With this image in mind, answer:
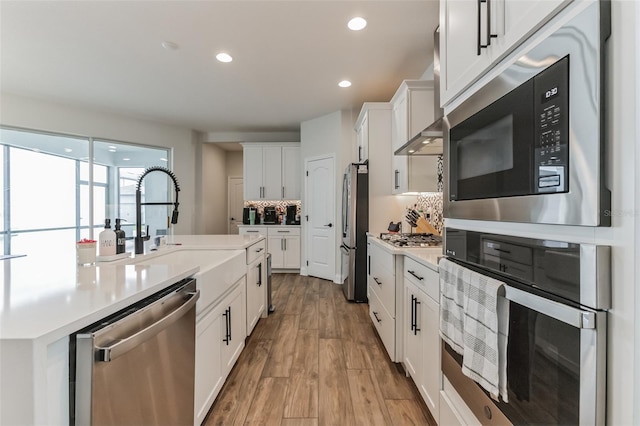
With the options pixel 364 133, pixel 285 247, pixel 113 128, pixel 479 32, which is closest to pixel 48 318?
pixel 479 32

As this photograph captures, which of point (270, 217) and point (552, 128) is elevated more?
point (552, 128)

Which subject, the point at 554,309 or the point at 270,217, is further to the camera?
the point at 270,217

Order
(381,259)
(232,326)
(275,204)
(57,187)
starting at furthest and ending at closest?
(275,204) < (57,187) < (381,259) < (232,326)

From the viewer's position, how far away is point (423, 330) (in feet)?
5.06

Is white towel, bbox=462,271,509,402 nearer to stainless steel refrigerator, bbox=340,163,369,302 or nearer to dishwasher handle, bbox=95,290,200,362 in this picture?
dishwasher handle, bbox=95,290,200,362

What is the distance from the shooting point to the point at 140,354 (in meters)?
0.90

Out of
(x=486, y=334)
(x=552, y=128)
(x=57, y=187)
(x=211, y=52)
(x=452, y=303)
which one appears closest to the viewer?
(x=552, y=128)

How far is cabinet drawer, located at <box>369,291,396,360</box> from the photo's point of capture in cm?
201

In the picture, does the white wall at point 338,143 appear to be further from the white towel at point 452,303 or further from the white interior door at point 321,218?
the white towel at point 452,303

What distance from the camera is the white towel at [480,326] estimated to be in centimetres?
80

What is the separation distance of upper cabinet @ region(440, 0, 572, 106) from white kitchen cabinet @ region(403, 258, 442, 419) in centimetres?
89

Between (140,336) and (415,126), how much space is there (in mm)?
2565

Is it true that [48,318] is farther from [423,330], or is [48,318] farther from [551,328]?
[423,330]

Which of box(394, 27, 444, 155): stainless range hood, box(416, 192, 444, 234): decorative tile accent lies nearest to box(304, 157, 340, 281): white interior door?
box(416, 192, 444, 234): decorative tile accent
